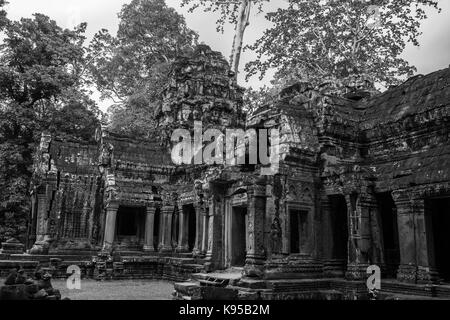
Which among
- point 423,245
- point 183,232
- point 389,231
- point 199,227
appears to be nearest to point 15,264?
point 183,232

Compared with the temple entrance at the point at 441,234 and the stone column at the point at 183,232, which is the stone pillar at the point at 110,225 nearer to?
the stone column at the point at 183,232

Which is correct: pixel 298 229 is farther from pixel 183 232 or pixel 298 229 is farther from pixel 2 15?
pixel 2 15

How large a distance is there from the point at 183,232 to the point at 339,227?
29.3 feet

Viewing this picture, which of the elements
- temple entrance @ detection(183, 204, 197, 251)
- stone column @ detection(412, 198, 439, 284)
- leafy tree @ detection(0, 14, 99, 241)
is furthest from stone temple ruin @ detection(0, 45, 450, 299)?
leafy tree @ detection(0, 14, 99, 241)

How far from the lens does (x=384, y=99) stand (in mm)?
11703

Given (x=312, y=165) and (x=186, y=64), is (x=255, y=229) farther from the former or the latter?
(x=186, y=64)

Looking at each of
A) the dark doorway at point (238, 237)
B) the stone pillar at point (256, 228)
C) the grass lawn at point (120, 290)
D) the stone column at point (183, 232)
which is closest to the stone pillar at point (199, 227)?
the stone column at point (183, 232)

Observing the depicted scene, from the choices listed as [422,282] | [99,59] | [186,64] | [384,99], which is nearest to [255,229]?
[422,282]

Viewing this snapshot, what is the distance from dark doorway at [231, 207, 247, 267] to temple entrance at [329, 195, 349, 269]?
271 centimetres

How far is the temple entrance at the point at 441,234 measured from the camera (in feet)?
32.9

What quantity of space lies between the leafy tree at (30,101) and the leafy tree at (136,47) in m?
3.29

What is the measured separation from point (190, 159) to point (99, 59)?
1466 cm

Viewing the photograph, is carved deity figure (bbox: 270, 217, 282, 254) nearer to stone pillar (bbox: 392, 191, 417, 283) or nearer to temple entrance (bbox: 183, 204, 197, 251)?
stone pillar (bbox: 392, 191, 417, 283)

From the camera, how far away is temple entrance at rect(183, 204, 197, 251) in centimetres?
1830
